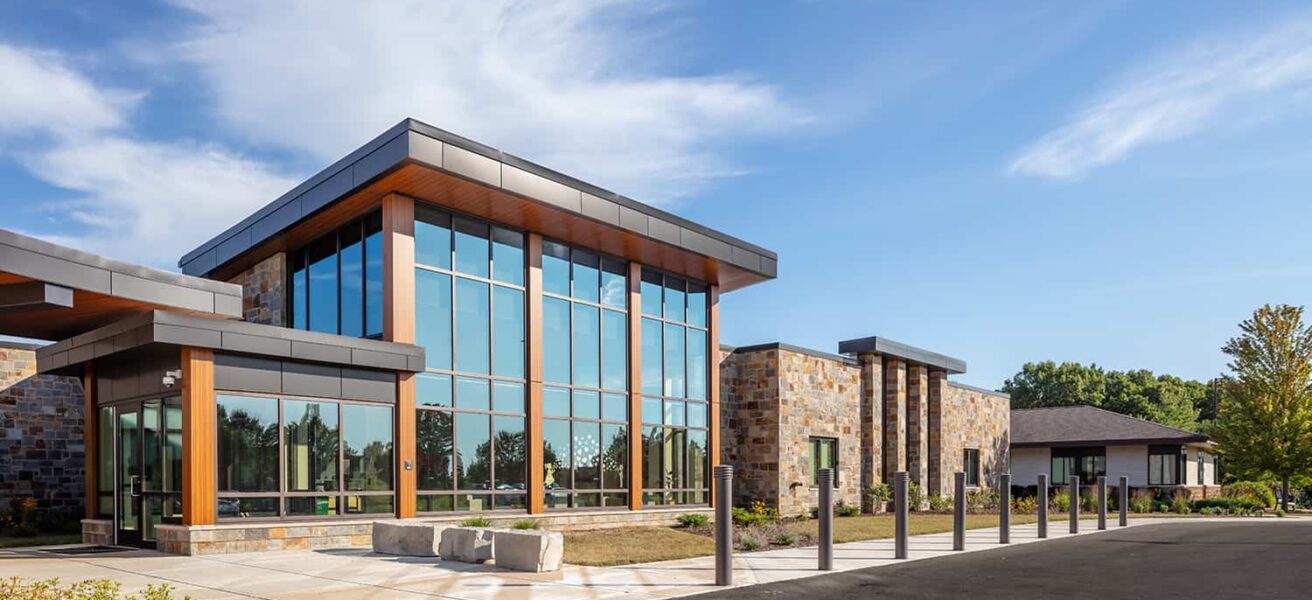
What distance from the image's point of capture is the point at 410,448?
1809 cm

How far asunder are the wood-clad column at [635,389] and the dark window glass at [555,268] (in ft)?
6.66

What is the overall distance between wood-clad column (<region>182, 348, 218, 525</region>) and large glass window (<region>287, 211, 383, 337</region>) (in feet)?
11.5

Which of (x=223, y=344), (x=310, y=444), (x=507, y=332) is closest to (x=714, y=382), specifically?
(x=507, y=332)

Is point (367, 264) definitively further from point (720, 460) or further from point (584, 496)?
point (720, 460)

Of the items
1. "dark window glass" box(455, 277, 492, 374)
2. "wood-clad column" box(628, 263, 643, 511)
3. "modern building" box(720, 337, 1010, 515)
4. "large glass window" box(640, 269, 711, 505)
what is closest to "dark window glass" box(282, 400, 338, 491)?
"dark window glass" box(455, 277, 492, 374)

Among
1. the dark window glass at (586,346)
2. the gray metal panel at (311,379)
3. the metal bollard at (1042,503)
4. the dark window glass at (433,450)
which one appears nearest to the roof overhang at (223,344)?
the gray metal panel at (311,379)

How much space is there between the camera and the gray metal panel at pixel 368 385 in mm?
17391

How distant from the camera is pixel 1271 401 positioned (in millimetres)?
36469

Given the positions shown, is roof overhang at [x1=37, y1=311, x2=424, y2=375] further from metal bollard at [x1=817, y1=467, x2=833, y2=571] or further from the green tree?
the green tree

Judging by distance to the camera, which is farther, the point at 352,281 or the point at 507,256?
the point at 507,256

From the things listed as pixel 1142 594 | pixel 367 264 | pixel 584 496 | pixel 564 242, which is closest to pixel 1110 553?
pixel 1142 594

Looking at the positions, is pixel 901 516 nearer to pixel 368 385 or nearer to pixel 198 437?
pixel 368 385

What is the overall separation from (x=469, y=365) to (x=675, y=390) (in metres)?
6.53

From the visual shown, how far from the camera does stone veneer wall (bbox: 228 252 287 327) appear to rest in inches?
839
